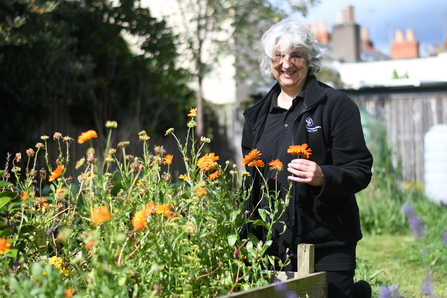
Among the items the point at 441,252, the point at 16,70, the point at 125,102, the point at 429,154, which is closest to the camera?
the point at 441,252

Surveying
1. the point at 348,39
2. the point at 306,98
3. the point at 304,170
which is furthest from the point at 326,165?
the point at 348,39

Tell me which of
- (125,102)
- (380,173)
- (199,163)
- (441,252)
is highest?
(125,102)

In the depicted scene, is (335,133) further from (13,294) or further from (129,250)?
(13,294)

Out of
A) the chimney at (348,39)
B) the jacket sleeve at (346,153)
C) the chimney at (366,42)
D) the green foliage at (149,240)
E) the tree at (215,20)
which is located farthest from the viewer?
the chimney at (366,42)

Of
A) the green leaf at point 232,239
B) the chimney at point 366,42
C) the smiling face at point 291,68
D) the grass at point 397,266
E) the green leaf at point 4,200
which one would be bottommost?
the grass at point 397,266

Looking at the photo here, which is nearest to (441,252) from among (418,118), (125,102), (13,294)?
(13,294)

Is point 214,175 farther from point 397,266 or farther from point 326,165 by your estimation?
point 397,266

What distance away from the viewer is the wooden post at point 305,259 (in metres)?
1.96

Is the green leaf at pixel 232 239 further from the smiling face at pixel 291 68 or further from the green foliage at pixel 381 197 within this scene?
the green foliage at pixel 381 197

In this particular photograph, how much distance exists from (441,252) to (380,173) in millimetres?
2747

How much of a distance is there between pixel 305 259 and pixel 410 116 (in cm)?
804

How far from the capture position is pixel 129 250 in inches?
63.6

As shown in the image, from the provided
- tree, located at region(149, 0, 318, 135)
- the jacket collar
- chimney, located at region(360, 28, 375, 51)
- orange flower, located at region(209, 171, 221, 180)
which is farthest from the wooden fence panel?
chimney, located at region(360, 28, 375, 51)

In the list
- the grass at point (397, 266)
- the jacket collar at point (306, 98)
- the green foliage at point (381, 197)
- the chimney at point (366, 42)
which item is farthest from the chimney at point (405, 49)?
the jacket collar at point (306, 98)
